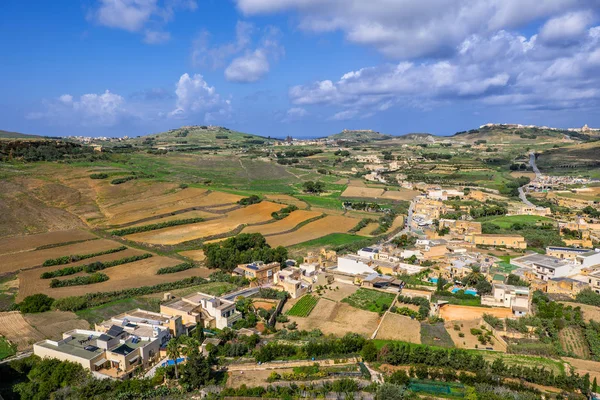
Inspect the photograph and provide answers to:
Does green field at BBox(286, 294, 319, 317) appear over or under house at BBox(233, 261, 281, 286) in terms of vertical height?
under

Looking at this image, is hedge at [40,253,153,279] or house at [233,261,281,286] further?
hedge at [40,253,153,279]

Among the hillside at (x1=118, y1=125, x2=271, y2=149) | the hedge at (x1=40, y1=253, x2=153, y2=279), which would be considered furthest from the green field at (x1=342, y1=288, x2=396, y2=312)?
the hillside at (x1=118, y1=125, x2=271, y2=149)

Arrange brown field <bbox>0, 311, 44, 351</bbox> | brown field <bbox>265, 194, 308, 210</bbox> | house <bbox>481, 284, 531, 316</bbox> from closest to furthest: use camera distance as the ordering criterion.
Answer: brown field <bbox>0, 311, 44, 351</bbox>, house <bbox>481, 284, 531, 316</bbox>, brown field <bbox>265, 194, 308, 210</bbox>

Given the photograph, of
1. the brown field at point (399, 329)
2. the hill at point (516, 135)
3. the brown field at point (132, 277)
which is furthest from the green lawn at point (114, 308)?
the hill at point (516, 135)

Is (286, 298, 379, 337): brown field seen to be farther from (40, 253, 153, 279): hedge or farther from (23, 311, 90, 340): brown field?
(40, 253, 153, 279): hedge

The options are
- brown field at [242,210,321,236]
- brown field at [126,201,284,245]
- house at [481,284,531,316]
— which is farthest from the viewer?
brown field at [242,210,321,236]

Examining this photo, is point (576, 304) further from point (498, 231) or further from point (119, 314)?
point (119, 314)
